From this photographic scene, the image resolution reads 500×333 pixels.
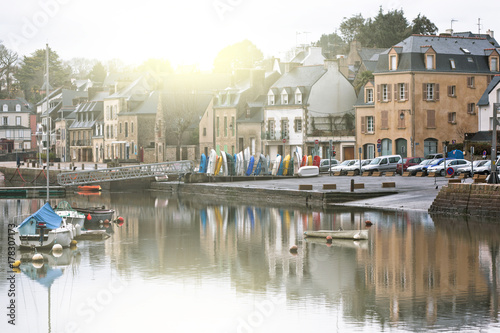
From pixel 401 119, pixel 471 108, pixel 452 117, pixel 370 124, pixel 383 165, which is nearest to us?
pixel 383 165

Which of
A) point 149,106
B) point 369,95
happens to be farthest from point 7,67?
point 369,95

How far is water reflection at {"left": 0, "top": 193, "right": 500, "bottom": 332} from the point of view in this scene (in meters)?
23.0

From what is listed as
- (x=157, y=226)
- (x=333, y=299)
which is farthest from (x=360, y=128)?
(x=333, y=299)

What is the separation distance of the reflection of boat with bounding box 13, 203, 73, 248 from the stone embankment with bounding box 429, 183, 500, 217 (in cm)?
2084

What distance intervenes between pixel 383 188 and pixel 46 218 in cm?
2785

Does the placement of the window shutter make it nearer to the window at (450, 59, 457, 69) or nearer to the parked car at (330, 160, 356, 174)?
the window at (450, 59, 457, 69)

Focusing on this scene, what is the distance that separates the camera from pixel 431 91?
261 ft

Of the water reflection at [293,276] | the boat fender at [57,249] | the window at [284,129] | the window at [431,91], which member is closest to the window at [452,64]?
the window at [431,91]

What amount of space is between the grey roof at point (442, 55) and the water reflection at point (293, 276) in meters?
34.7

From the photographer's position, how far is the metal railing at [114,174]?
252 ft

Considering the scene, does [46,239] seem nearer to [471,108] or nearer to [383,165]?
[383,165]

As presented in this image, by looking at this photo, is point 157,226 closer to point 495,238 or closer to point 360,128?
point 495,238

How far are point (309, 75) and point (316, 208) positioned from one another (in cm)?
3997

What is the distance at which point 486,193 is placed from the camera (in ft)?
141
